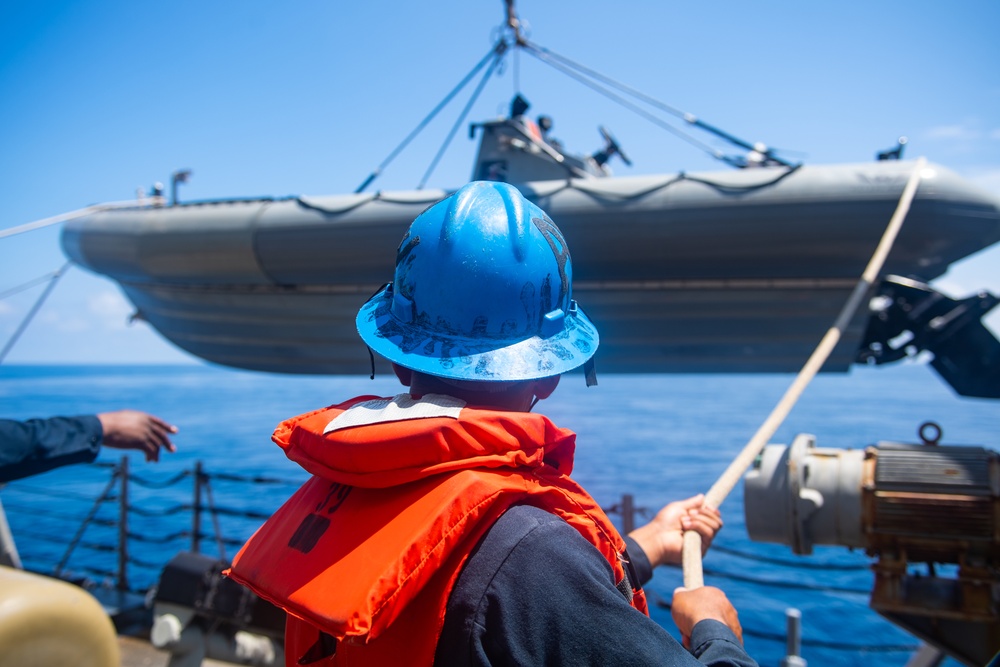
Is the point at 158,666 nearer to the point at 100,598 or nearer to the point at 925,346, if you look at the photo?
the point at 100,598

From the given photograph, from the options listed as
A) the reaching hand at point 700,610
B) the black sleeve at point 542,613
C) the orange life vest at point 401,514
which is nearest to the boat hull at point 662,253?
the reaching hand at point 700,610

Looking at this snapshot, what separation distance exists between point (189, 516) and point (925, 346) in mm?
7837

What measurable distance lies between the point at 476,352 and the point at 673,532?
708 millimetres

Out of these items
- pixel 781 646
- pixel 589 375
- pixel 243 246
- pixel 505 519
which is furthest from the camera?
pixel 243 246

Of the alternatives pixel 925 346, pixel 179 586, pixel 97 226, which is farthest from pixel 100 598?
pixel 925 346

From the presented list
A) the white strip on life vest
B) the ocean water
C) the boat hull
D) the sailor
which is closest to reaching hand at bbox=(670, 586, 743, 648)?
the sailor

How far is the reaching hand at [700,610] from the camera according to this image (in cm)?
103

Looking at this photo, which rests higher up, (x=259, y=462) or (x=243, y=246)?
(x=243, y=246)

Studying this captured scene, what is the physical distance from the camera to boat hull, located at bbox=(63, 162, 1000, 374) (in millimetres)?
3955

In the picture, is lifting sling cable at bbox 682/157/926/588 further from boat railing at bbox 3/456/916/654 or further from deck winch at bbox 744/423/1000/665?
boat railing at bbox 3/456/916/654

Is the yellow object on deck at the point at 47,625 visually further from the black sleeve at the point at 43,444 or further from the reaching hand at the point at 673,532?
the reaching hand at the point at 673,532

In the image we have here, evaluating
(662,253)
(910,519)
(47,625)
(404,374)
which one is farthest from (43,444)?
(662,253)

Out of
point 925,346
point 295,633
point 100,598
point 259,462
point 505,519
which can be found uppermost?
point 505,519

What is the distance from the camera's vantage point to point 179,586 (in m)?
3.25
